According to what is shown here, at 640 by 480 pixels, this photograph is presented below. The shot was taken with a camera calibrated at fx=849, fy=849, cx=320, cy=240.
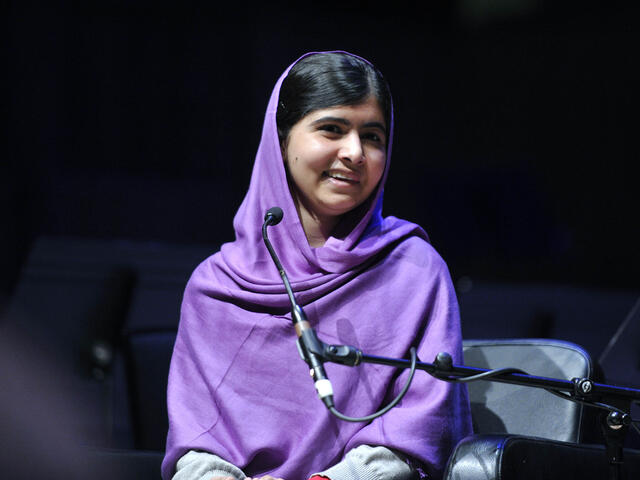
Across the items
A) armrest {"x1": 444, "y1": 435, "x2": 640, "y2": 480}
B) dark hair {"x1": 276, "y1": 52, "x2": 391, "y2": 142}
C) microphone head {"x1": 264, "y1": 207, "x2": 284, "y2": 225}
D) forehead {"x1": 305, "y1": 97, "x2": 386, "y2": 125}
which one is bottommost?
armrest {"x1": 444, "y1": 435, "x2": 640, "y2": 480}

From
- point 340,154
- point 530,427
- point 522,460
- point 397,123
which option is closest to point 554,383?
point 522,460

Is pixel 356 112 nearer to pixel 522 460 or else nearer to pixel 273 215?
pixel 273 215

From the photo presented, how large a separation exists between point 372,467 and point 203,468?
0.31 meters

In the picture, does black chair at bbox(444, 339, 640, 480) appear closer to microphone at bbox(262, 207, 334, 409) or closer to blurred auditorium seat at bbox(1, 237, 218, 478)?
microphone at bbox(262, 207, 334, 409)

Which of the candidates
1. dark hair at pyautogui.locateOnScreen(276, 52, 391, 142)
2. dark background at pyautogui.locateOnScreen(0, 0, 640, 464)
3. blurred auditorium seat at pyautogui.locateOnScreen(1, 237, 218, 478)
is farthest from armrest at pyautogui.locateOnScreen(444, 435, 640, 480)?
dark background at pyautogui.locateOnScreen(0, 0, 640, 464)

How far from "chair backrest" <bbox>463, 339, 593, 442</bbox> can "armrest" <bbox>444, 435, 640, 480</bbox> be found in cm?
25

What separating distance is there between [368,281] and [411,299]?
92 mm

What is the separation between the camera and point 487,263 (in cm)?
423

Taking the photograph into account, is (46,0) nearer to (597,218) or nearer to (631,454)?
(597,218)

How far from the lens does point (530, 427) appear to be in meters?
1.75

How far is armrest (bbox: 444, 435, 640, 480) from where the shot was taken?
1.28 m

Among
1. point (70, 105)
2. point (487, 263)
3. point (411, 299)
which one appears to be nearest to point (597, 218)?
point (487, 263)

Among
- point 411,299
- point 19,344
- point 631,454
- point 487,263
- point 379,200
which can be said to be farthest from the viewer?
point 487,263

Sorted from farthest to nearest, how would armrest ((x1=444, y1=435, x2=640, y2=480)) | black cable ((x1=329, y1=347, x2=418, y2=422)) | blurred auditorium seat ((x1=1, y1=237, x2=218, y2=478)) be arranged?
blurred auditorium seat ((x1=1, y1=237, x2=218, y2=478)) < armrest ((x1=444, y1=435, x2=640, y2=480)) < black cable ((x1=329, y1=347, x2=418, y2=422))
